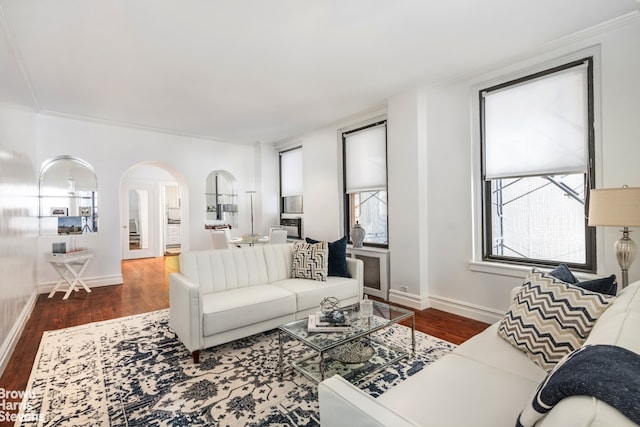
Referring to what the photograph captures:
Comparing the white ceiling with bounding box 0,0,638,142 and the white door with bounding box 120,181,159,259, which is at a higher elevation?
the white ceiling with bounding box 0,0,638,142

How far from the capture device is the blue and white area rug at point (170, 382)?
74.9 inches

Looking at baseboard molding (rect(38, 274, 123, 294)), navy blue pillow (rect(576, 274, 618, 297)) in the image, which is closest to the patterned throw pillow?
navy blue pillow (rect(576, 274, 618, 297))

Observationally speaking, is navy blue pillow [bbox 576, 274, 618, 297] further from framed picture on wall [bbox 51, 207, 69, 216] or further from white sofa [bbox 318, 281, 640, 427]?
framed picture on wall [bbox 51, 207, 69, 216]

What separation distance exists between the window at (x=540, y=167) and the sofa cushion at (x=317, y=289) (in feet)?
5.16

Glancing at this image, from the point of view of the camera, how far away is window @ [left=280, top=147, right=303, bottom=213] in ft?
20.7

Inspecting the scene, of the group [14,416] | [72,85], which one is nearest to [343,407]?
[14,416]

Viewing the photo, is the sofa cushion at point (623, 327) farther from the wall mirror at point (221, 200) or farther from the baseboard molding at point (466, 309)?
the wall mirror at point (221, 200)

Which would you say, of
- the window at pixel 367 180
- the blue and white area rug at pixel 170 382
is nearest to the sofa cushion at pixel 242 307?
the blue and white area rug at pixel 170 382

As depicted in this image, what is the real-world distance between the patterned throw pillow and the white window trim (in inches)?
65.5

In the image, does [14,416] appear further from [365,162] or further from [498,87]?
[498,87]

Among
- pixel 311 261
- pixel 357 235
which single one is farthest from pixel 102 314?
pixel 357 235

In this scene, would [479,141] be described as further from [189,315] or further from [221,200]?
[221,200]

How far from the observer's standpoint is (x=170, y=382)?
89.4 inches

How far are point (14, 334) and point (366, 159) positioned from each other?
14.9 feet
